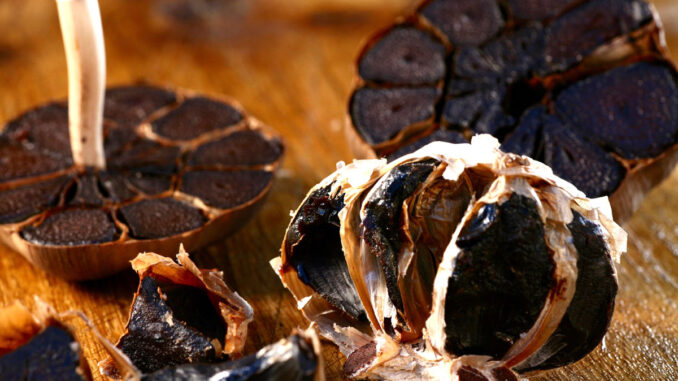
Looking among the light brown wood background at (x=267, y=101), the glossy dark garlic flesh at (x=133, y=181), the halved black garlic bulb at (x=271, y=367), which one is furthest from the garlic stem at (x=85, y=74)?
the halved black garlic bulb at (x=271, y=367)

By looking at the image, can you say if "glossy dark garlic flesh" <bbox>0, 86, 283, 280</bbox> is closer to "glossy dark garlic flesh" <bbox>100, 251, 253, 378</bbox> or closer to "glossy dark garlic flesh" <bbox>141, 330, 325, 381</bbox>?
"glossy dark garlic flesh" <bbox>100, 251, 253, 378</bbox>

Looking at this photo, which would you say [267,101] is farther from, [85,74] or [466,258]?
[466,258]

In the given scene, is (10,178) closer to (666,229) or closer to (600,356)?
(600,356)

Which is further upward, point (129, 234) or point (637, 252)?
point (129, 234)

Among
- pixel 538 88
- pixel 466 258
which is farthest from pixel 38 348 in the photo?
pixel 538 88

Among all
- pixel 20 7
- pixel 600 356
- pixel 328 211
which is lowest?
pixel 600 356

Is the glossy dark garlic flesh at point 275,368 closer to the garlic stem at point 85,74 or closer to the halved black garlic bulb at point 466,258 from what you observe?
the halved black garlic bulb at point 466,258

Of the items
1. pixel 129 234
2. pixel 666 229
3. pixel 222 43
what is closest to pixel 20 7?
pixel 222 43
